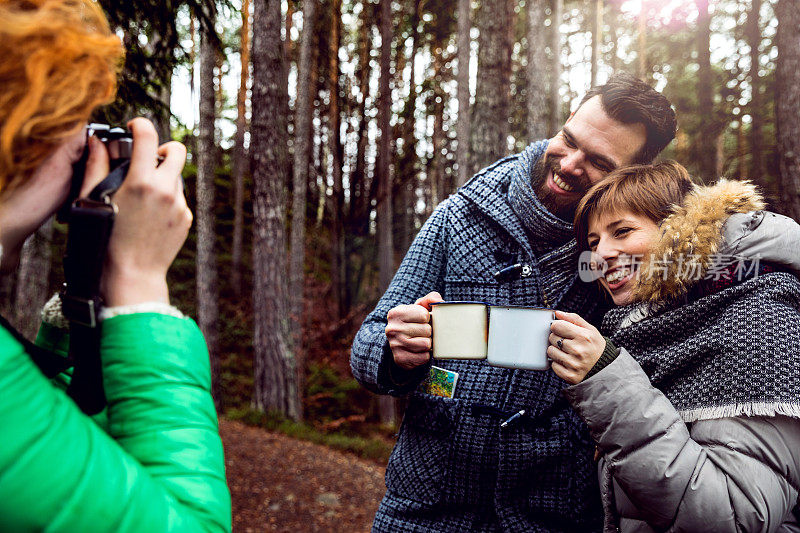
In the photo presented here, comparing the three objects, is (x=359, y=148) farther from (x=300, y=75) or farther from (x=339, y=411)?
(x=339, y=411)

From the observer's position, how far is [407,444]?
1.88 metres

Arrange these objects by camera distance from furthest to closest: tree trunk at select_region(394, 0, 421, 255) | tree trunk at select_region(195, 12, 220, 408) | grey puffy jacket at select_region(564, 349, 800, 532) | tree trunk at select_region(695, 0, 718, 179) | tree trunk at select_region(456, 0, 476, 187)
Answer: tree trunk at select_region(394, 0, 421, 255), tree trunk at select_region(695, 0, 718, 179), tree trunk at select_region(456, 0, 476, 187), tree trunk at select_region(195, 12, 220, 408), grey puffy jacket at select_region(564, 349, 800, 532)

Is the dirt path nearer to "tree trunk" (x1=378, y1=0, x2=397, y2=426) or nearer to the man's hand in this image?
"tree trunk" (x1=378, y1=0, x2=397, y2=426)

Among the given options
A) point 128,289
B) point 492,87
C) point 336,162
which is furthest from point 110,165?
point 336,162

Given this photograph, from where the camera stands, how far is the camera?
97 cm

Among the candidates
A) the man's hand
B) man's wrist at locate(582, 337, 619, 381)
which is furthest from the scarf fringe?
the man's hand

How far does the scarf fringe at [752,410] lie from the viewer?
4.07 feet

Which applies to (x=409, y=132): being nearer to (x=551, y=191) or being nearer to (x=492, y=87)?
(x=492, y=87)

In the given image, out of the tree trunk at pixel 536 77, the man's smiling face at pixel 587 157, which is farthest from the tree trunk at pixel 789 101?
the man's smiling face at pixel 587 157

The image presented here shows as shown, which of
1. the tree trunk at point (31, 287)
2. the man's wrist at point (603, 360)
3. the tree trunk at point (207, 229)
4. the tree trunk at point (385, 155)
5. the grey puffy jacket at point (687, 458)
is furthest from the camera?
the tree trunk at point (385, 155)

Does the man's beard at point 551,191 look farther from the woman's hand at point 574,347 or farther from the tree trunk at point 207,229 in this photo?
the tree trunk at point 207,229

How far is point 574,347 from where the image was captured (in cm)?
140

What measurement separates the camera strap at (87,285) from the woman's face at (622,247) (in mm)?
1396

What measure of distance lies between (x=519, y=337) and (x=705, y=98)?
549 inches
